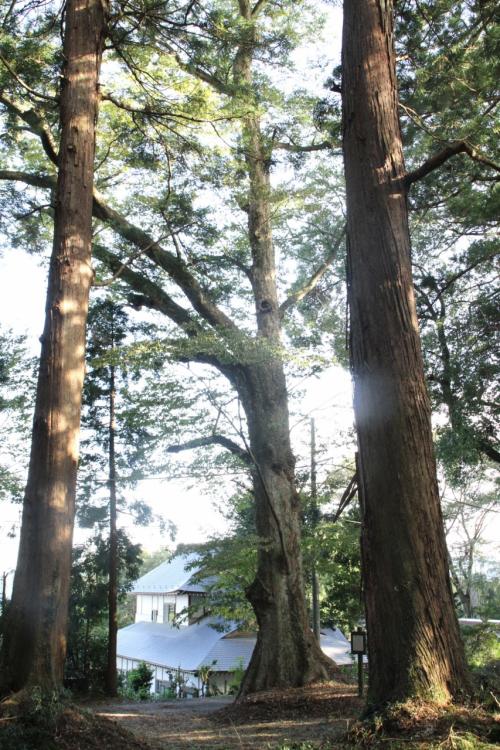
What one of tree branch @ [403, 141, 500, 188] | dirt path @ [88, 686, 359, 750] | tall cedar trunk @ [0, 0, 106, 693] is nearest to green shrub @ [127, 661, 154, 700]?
dirt path @ [88, 686, 359, 750]

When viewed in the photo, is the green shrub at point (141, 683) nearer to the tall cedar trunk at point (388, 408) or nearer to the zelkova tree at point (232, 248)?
the zelkova tree at point (232, 248)

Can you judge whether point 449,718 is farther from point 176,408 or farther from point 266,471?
point 176,408

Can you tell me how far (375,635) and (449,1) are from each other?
29.8 ft

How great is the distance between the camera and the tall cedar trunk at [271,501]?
1173cm

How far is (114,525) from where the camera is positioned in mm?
19156

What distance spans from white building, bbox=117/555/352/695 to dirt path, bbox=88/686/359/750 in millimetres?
10202

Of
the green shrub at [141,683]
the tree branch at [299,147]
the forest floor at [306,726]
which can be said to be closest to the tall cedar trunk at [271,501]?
the tree branch at [299,147]

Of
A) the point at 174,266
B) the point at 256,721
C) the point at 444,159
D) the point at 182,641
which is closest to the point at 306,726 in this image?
the point at 256,721

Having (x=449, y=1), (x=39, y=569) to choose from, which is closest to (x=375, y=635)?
(x=39, y=569)

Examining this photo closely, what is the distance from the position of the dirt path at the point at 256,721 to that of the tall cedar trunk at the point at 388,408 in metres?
2.61

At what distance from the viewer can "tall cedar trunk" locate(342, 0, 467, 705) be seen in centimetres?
417

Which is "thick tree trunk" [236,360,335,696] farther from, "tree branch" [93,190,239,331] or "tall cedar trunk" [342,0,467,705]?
"tall cedar trunk" [342,0,467,705]

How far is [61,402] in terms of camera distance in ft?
21.4

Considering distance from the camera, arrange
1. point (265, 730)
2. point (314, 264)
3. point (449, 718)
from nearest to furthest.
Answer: point (449, 718)
point (265, 730)
point (314, 264)
